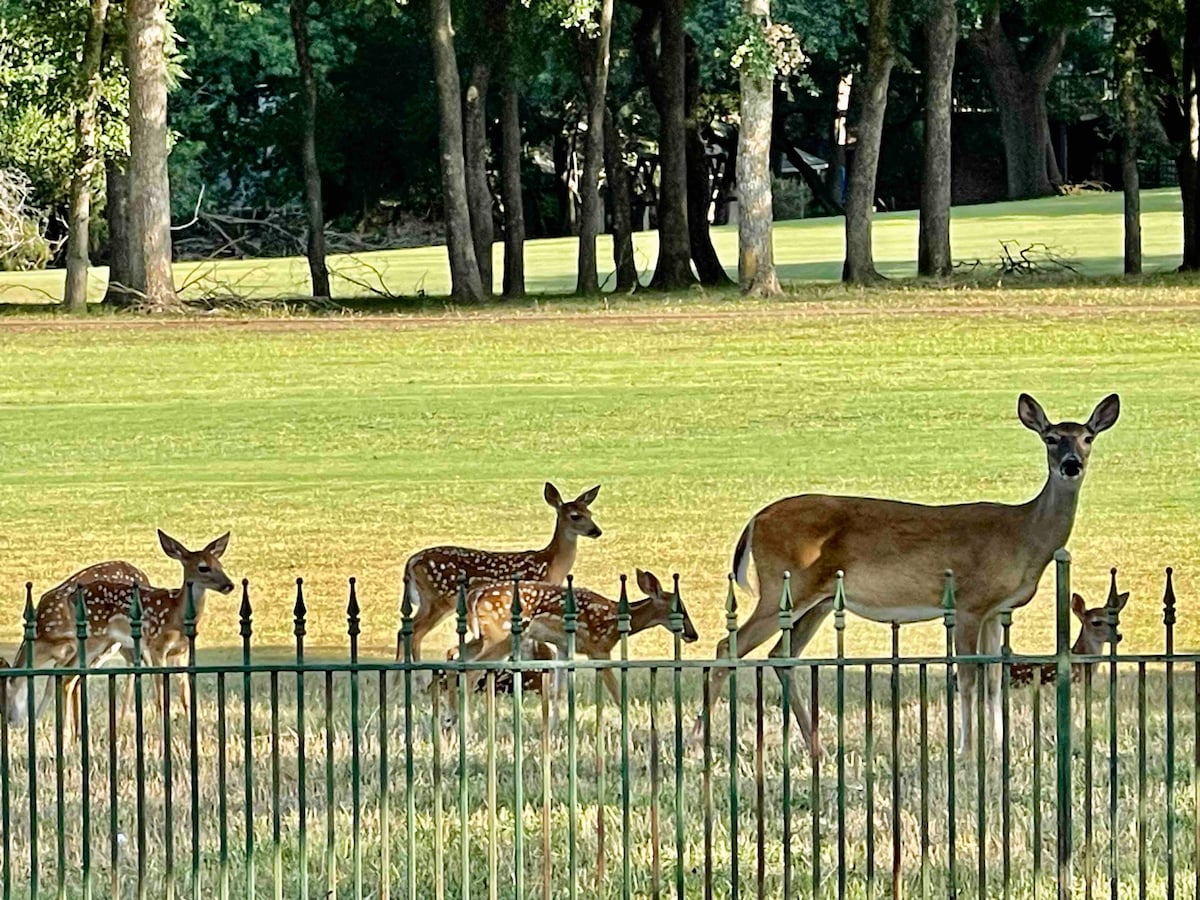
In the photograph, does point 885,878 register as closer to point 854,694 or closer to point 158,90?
point 854,694

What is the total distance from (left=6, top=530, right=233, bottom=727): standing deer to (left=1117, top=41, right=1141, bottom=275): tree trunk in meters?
40.6

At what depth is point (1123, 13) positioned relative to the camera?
52344 millimetres

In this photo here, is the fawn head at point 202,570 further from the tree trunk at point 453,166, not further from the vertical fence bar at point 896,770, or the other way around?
the tree trunk at point 453,166

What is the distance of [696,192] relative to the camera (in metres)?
57.0

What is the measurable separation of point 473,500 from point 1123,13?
3255cm

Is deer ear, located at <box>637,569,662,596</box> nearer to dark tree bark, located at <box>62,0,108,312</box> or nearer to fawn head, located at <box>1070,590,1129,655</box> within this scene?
fawn head, located at <box>1070,590,1129,655</box>

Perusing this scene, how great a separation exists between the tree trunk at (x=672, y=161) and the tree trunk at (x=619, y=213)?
0.59 meters

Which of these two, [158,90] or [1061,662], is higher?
[158,90]

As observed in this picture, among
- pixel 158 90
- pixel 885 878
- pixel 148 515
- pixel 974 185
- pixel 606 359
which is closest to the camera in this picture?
pixel 885 878

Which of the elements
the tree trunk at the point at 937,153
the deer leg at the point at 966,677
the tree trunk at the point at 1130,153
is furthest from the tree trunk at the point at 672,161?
the deer leg at the point at 966,677

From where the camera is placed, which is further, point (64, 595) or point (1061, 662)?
point (64, 595)

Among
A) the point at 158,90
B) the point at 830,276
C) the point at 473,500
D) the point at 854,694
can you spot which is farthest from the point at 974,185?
the point at 854,694

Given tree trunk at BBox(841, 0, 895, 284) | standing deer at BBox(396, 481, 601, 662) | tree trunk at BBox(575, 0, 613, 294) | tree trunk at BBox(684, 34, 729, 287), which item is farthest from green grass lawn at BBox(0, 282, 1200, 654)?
tree trunk at BBox(684, 34, 729, 287)

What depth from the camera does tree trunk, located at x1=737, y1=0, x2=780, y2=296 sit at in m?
44.2
